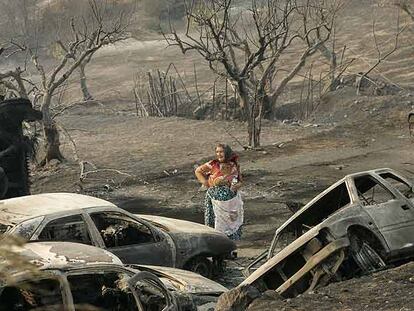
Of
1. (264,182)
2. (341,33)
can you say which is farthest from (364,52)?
(264,182)

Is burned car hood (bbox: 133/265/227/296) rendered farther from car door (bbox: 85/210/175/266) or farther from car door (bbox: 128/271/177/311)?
car door (bbox: 85/210/175/266)

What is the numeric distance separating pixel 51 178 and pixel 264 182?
542 centimetres

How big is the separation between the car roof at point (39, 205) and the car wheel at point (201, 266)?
129 cm

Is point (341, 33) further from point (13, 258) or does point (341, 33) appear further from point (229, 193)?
point (13, 258)

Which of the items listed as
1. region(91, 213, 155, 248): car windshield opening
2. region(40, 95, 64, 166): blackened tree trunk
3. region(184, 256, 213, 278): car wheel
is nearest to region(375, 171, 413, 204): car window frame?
region(184, 256, 213, 278): car wheel

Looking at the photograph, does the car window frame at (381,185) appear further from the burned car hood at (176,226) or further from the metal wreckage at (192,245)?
the burned car hood at (176,226)

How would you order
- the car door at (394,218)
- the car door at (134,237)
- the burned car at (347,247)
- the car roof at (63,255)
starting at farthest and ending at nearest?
the car door at (134,237), the car door at (394,218), the burned car at (347,247), the car roof at (63,255)

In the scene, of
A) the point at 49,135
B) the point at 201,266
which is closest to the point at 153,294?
the point at 201,266

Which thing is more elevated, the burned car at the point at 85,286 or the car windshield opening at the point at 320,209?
the burned car at the point at 85,286

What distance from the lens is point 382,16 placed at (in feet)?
137

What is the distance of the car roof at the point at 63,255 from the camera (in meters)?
6.03

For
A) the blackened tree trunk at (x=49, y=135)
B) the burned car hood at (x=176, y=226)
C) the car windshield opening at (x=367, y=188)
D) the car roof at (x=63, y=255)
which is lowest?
the blackened tree trunk at (x=49, y=135)

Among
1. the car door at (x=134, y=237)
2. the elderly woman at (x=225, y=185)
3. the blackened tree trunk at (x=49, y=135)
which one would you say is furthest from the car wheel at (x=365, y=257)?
the blackened tree trunk at (x=49, y=135)

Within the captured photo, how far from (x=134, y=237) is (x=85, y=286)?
9.15ft
